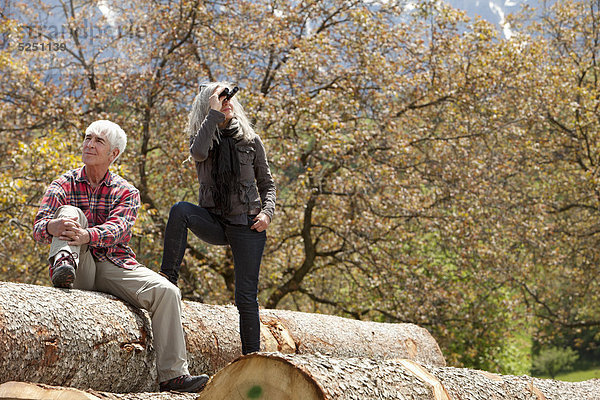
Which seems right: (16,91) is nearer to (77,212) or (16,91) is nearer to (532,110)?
(77,212)

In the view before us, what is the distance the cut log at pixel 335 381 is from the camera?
2.52 m

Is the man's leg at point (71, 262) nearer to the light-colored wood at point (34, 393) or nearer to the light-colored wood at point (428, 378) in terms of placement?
the light-colored wood at point (34, 393)

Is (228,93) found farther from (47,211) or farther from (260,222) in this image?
(47,211)

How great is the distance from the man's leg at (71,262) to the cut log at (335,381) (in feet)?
3.71

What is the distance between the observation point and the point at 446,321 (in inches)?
Answer: 421

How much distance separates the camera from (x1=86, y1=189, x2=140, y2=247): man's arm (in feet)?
11.3

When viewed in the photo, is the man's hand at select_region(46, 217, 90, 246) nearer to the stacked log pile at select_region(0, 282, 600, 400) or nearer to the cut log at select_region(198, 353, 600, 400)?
the stacked log pile at select_region(0, 282, 600, 400)

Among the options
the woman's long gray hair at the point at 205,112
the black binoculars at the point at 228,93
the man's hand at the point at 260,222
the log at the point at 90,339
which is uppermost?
the black binoculars at the point at 228,93

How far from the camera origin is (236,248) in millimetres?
3896

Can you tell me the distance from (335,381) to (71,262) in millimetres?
1644

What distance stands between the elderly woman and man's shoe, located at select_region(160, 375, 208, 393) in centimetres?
59

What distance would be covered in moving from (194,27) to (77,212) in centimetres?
803

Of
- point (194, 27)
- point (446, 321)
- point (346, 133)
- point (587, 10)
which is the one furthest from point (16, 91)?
point (587, 10)

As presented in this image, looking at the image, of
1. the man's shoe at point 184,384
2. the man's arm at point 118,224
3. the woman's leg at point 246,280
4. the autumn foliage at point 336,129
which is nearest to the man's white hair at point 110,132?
the man's arm at point 118,224
